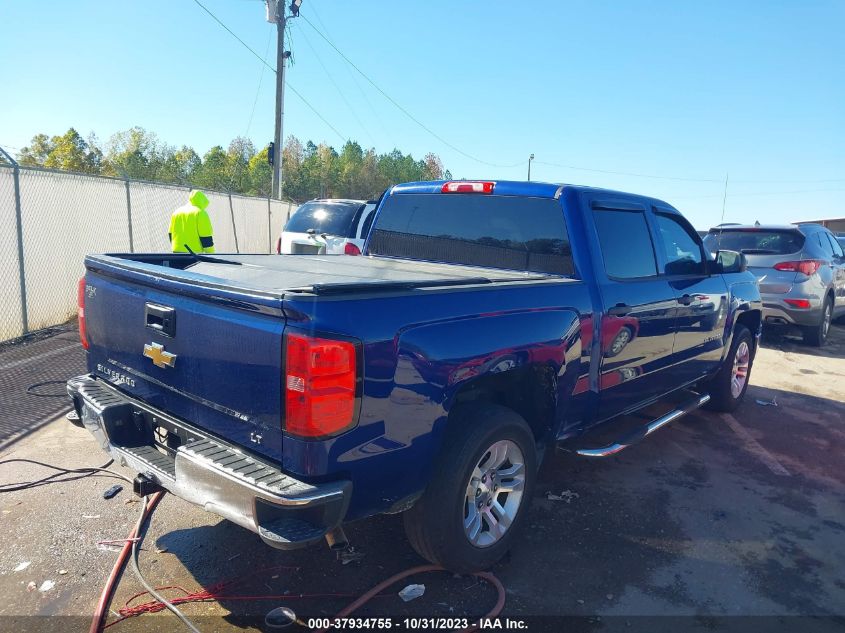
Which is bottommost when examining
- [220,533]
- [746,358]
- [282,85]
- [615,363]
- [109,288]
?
[220,533]

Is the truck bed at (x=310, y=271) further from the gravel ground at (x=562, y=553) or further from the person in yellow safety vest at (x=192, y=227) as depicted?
the person in yellow safety vest at (x=192, y=227)

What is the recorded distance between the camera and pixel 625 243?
404 centimetres

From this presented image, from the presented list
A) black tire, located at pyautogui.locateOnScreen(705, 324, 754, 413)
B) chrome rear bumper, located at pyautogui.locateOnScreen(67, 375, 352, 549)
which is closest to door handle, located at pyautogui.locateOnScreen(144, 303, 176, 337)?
chrome rear bumper, located at pyautogui.locateOnScreen(67, 375, 352, 549)

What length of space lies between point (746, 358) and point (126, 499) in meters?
5.76

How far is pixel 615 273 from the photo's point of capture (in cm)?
384

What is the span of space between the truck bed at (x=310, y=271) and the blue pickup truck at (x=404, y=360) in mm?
23

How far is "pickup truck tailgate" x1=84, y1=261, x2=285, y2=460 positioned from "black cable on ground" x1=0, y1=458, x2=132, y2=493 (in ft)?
4.04

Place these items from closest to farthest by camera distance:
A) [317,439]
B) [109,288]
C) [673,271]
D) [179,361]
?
[317,439] < [179,361] < [109,288] < [673,271]

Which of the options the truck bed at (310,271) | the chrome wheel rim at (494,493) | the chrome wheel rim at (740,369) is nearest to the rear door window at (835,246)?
the chrome wheel rim at (740,369)

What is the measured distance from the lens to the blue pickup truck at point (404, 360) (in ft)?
7.34

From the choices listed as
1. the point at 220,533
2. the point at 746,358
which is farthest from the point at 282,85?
the point at 220,533

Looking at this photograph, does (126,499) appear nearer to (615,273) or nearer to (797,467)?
(615,273)

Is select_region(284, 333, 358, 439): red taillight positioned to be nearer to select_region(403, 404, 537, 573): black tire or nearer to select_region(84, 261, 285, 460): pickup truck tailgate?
select_region(84, 261, 285, 460): pickup truck tailgate

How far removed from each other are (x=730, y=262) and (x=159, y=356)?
478 centimetres
